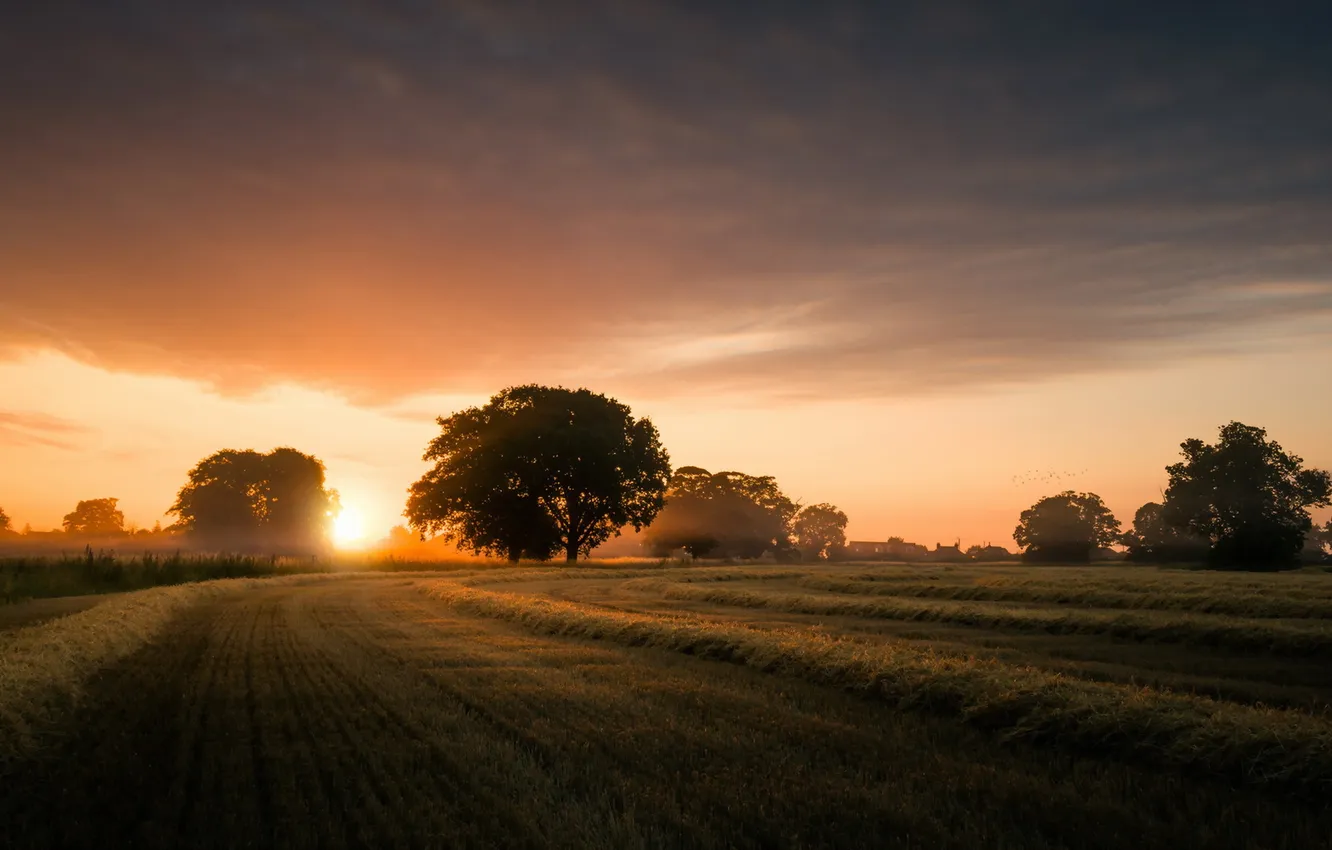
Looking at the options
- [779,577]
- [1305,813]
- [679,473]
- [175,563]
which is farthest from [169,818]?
[679,473]

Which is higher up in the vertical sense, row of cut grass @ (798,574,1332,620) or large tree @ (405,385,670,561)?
large tree @ (405,385,670,561)

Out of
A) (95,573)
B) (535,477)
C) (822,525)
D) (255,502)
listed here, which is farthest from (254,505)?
(822,525)

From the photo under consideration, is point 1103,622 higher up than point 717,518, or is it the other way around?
point 717,518

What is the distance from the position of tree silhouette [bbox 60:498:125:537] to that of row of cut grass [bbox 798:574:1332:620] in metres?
157

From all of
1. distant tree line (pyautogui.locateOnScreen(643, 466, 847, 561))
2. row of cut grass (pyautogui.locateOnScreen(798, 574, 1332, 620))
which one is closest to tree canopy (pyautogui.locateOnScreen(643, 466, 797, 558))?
distant tree line (pyautogui.locateOnScreen(643, 466, 847, 561))

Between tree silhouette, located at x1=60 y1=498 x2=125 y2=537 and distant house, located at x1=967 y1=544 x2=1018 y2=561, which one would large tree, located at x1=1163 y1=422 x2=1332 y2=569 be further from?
tree silhouette, located at x1=60 y1=498 x2=125 y2=537

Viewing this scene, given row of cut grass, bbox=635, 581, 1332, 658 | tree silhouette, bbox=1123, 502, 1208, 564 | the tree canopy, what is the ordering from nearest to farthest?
1. row of cut grass, bbox=635, 581, 1332, 658
2. tree silhouette, bbox=1123, 502, 1208, 564
3. the tree canopy

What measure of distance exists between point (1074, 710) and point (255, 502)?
112005mm

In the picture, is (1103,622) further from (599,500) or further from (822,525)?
(822,525)

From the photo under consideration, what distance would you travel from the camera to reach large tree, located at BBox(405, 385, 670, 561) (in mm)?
63719

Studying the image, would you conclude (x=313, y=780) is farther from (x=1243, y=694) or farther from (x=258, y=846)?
(x=1243, y=694)

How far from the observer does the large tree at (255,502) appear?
10162 centimetres

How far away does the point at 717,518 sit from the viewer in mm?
96188

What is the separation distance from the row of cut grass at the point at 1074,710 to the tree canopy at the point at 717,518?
77655 millimetres
